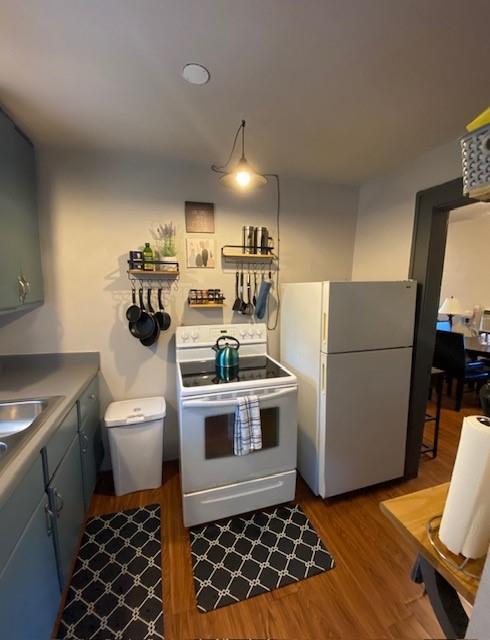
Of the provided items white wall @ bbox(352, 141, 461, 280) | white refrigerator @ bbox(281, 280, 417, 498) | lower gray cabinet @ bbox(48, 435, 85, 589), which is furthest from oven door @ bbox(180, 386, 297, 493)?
white wall @ bbox(352, 141, 461, 280)

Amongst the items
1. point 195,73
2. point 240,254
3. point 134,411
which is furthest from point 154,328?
point 195,73

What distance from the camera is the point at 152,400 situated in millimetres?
2137

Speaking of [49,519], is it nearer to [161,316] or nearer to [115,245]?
[161,316]

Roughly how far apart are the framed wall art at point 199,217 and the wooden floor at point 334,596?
2.00m

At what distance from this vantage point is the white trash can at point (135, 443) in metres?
1.91

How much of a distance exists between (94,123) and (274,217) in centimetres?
136

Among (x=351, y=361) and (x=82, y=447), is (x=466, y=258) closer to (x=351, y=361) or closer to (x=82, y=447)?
(x=351, y=361)

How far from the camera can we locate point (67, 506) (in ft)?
4.40

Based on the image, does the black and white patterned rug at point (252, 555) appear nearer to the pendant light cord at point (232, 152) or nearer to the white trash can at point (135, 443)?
the white trash can at point (135, 443)

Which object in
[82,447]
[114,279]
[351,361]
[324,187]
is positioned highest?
[324,187]

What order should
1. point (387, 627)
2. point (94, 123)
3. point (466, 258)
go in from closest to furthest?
1. point (387, 627)
2. point (94, 123)
3. point (466, 258)

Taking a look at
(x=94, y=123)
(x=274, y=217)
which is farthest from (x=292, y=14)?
(x=274, y=217)

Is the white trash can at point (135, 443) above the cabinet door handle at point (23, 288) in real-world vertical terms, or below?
below

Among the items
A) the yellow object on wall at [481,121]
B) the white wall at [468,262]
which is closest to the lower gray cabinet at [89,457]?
the yellow object on wall at [481,121]
